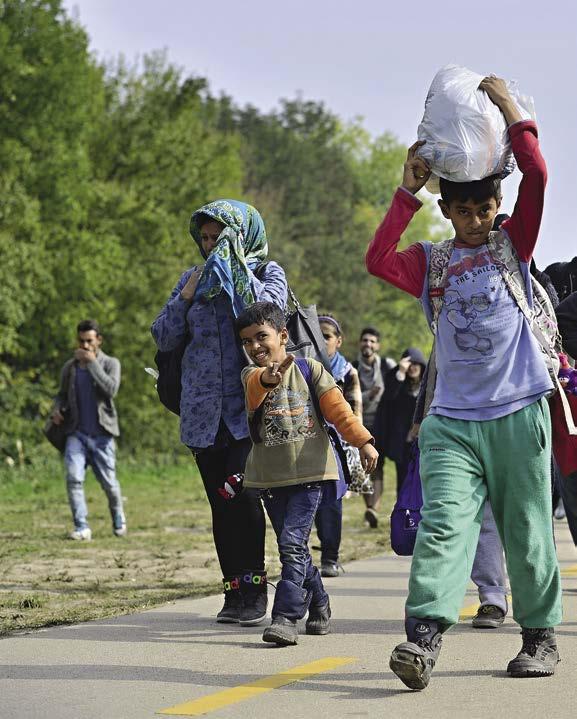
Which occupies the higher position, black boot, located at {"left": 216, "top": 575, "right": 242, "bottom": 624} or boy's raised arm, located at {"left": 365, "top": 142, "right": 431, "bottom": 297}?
boy's raised arm, located at {"left": 365, "top": 142, "right": 431, "bottom": 297}

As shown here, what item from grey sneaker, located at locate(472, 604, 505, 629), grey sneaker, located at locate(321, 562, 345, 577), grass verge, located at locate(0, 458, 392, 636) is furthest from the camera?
grey sneaker, located at locate(321, 562, 345, 577)

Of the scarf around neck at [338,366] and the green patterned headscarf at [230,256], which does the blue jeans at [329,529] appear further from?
the green patterned headscarf at [230,256]

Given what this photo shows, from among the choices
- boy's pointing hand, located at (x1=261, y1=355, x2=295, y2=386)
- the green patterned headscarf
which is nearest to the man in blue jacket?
the green patterned headscarf

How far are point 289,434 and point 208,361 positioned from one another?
0.89 m

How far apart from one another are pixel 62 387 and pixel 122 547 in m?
2.46

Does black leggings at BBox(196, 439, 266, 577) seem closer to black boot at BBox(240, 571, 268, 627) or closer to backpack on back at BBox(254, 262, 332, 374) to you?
black boot at BBox(240, 571, 268, 627)

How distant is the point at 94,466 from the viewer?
1403 centimetres

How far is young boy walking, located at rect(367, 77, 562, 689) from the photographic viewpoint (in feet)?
18.0

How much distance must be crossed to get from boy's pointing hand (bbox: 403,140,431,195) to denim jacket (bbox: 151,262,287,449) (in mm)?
1835

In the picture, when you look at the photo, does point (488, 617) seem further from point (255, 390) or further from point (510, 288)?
point (510, 288)

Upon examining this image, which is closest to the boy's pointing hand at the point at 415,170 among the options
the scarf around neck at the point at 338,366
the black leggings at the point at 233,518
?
the black leggings at the point at 233,518

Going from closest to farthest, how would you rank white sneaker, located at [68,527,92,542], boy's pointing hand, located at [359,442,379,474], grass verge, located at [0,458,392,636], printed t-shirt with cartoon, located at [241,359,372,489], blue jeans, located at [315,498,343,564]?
boy's pointing hand, located at [359,442,379,474] → printed t-shirt with cartoon, located at [241,359,372,489] → grass verge, located at [0,458,392,636] → blue jeans, located at [315,498,343,564] → white sneaker, located at [68,527,92,542]

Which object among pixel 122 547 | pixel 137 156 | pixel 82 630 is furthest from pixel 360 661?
pixel 137 156

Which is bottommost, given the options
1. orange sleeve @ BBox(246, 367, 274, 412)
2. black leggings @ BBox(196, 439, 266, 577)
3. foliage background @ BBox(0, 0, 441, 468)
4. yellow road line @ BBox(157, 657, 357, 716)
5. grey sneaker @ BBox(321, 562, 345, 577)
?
yellow road line @ BBox(157, 657, 357, 716)
